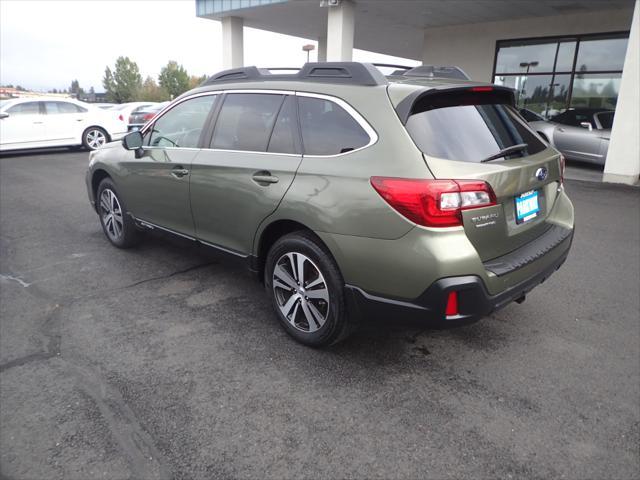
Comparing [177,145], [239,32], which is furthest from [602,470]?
[239,32]

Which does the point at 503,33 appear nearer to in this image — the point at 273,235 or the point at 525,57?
the point at 525,57

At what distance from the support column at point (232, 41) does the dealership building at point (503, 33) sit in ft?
0.11

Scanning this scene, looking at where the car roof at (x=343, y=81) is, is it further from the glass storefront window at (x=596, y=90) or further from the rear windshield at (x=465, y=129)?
the glass storefront window at (x=596, y=90)

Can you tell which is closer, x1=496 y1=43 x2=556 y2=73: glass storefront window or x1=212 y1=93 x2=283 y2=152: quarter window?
x1=212 y1=93 x2=283 y2=152: quarter window

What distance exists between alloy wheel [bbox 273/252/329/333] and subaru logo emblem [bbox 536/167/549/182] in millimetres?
1513

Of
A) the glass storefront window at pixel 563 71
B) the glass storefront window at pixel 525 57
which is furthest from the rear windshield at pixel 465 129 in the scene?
the glass storefront window at pixel 525 57

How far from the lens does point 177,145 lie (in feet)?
14.0

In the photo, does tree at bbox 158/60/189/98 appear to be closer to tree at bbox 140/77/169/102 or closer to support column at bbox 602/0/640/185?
tree at bbox 140/77/169/102

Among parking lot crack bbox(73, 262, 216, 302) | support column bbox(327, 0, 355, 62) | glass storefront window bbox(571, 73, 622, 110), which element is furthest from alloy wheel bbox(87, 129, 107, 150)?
glass storefront window bbox(571, 73, 622, 110)

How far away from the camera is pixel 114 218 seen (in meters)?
5.24

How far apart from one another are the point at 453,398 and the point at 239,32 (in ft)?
56.4

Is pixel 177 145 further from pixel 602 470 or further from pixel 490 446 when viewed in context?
pixel 602 470

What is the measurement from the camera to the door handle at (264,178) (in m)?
3.21

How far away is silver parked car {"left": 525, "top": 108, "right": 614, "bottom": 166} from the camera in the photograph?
10992 millimetres
